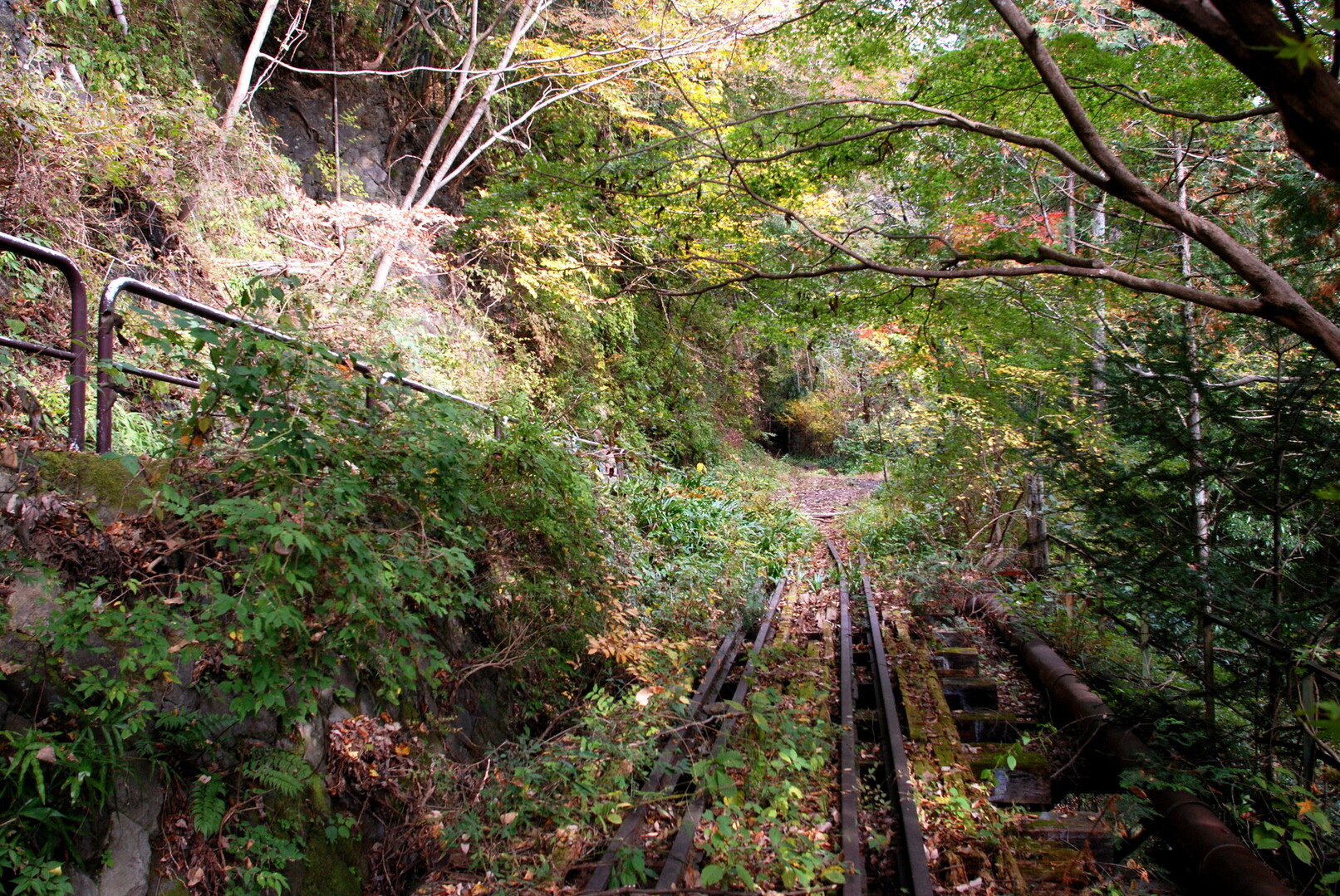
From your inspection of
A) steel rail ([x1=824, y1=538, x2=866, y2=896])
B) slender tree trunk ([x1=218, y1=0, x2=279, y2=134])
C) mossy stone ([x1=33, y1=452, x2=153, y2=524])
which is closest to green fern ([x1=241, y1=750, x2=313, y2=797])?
mossy stone ([x1=33, y1=452, x2=153, y2=524])

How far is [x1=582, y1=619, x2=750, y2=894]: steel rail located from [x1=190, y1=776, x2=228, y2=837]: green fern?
169 centimetres

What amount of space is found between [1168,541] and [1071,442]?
936 mm

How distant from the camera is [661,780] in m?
4.54

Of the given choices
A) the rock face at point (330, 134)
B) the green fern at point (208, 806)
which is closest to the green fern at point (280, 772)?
the green fern at point (208, 806)

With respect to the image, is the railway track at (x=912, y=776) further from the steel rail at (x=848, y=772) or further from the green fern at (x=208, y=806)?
the green fern at (x=208, y=806)

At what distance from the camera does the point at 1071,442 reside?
5168 millimetres

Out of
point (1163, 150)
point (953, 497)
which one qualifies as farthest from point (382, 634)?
point (953, 497)

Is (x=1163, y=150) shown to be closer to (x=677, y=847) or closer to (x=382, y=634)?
(x=677, y=847)

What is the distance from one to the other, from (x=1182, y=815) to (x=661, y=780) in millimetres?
3087

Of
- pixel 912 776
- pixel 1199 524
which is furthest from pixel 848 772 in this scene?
pixel 1199 524

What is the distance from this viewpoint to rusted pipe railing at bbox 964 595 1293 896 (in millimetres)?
3455

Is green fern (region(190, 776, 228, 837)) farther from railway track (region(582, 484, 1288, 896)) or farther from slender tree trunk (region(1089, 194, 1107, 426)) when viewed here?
slender tree trunk (region(1089, 194, 1107, 426))

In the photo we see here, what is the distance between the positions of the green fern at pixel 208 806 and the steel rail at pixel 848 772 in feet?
9.59

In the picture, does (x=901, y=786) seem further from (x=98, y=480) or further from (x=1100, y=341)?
(x=1100, y=341)
